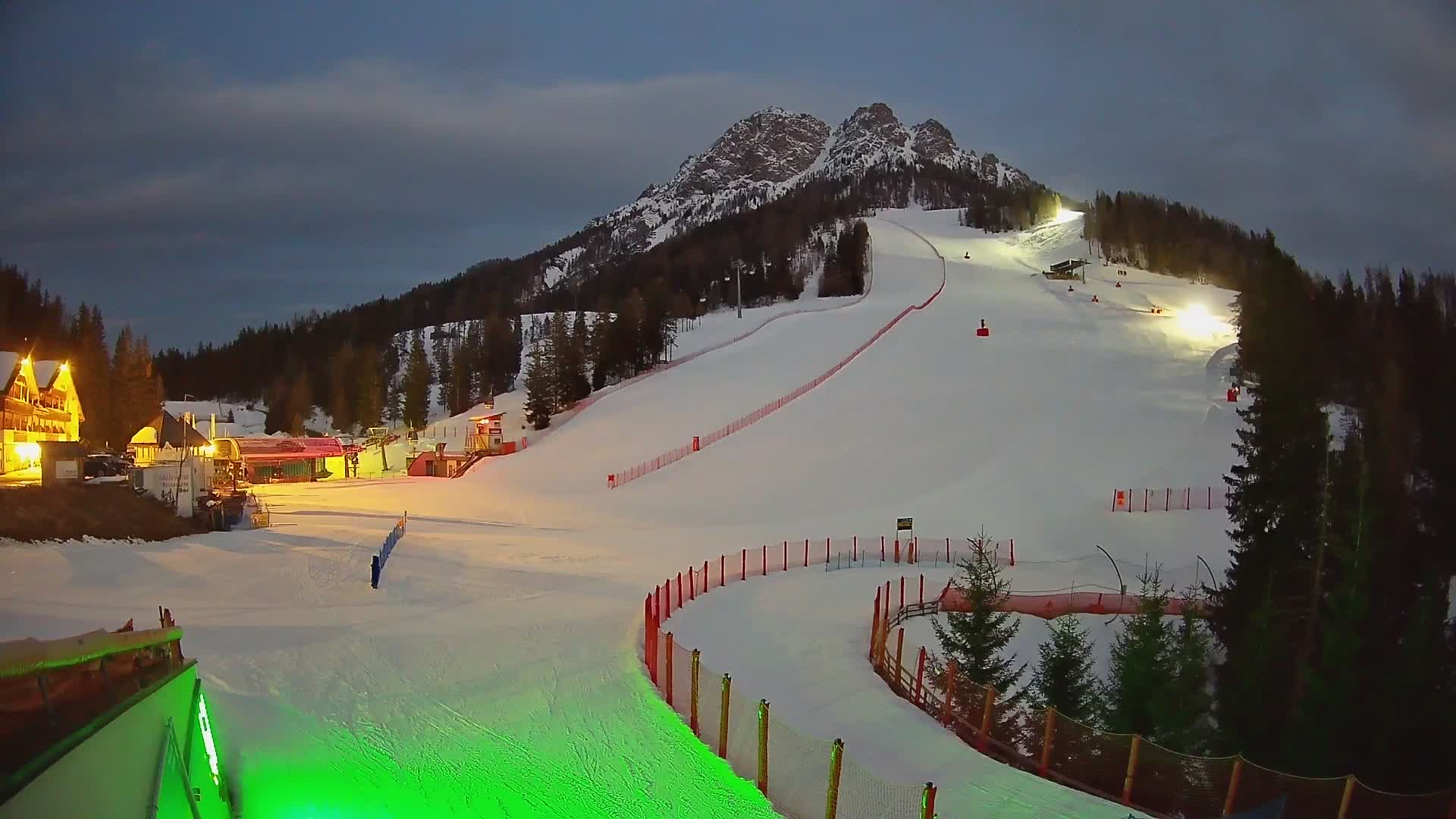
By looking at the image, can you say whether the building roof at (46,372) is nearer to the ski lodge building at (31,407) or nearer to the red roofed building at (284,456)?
the ski lodge building at (31,407)

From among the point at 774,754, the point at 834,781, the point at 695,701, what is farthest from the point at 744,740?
the point at 834,781

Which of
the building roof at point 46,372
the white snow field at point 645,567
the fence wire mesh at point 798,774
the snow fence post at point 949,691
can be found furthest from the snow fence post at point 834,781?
the building roof at point 46,372

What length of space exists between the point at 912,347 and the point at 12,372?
43.2m

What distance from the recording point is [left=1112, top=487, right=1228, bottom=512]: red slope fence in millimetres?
→ 30969

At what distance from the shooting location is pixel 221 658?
13.5 meters

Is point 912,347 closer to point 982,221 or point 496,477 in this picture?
point 496,477

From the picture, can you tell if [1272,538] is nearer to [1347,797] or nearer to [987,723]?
[987,723]

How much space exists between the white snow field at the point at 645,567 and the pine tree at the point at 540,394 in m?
5.49

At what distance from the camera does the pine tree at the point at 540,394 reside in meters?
55.3

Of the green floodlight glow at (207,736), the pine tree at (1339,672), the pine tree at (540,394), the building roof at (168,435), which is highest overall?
the pine tree at (540,394)

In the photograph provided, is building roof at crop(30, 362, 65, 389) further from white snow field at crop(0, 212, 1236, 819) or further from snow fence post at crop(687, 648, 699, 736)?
snow fence post at crop(687, 648, 699, 736)

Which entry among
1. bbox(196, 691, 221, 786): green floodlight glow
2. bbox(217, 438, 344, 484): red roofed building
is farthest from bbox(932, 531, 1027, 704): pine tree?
bbox(217, 438, 344, 484): red roofed building

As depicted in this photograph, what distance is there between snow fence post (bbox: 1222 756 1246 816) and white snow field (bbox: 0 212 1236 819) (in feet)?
3.91

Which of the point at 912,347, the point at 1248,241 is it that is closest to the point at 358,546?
the point at 912,347
